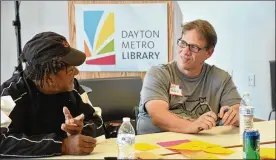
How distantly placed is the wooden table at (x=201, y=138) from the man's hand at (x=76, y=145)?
0.06ft

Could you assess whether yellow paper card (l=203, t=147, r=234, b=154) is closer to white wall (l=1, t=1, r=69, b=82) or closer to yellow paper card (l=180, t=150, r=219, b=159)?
yellow paper card (l=180, t=150, r=219, b=159)

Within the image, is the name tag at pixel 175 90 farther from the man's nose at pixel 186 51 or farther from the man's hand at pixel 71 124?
the man's hand at pixel 71 124

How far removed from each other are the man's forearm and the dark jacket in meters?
0.30

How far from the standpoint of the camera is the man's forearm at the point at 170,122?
1784 millimetres

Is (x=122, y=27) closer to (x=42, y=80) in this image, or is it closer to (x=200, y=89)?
(x=200, y=89)

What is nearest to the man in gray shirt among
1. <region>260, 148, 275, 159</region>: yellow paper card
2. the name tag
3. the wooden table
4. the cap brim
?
the name tag

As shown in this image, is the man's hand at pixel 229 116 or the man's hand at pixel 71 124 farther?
the man's hand at pixel 229 116

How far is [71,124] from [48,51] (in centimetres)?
28

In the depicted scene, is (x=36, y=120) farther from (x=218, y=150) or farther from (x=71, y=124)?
(x=218, y=150)

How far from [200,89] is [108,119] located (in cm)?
58

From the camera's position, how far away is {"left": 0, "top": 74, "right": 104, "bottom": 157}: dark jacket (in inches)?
54.7

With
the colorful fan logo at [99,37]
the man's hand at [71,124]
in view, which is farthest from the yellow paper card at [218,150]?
the colorful fan logo at [99,37]

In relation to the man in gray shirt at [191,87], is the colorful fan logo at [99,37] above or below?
above

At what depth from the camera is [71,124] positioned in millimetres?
1425
